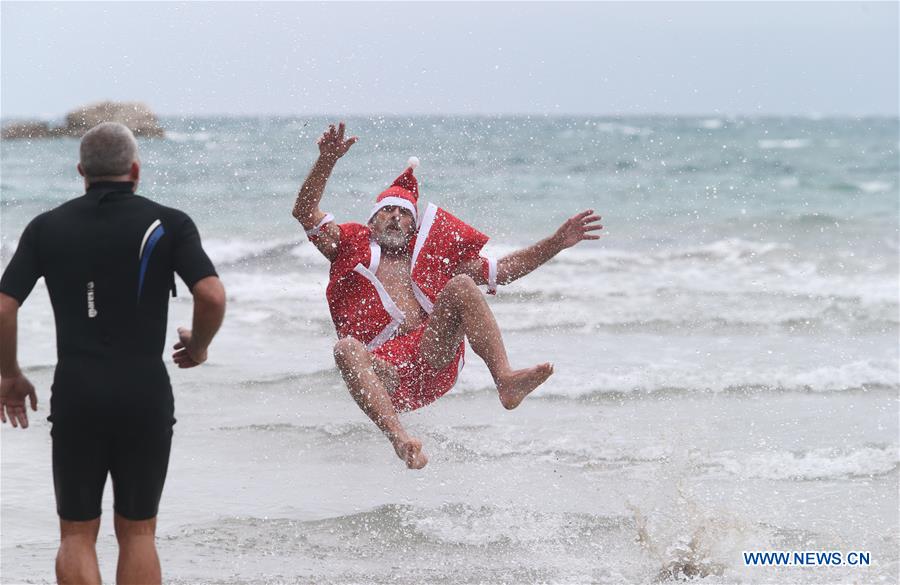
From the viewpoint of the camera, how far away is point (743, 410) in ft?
29.0

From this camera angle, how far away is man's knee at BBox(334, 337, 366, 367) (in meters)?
5.84

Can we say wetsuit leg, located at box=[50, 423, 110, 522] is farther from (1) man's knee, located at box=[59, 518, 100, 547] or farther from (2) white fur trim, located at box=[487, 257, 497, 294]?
(2) white fur trim, located at box=[487, 257, 497, 294]

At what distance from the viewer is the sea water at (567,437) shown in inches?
232

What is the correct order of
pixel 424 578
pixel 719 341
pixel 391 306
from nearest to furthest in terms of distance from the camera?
pixel 424 578
pixel 391 306
pixel 719 341

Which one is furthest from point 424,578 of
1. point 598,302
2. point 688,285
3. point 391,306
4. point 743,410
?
point 688,285

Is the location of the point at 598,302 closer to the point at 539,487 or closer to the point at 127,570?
the point at 539,487

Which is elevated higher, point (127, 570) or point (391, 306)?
point (391, 306)

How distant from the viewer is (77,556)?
402cm

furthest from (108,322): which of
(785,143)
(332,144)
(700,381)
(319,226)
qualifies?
(785,143)

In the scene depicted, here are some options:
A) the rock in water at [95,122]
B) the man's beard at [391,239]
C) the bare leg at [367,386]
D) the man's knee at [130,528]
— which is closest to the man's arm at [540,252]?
the man's beard at [391,239]

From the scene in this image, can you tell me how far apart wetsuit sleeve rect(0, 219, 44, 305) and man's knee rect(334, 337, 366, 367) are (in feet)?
6.80

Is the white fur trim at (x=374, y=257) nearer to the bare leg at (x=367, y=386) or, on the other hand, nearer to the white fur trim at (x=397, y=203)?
the white fur trim at (x=397, y=203)

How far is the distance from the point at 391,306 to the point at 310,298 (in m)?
7.53

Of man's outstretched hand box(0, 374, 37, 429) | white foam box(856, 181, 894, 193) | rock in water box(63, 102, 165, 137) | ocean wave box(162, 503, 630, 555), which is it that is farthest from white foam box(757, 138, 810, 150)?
man's outstretched hand box(0, 374, 37, 429)
